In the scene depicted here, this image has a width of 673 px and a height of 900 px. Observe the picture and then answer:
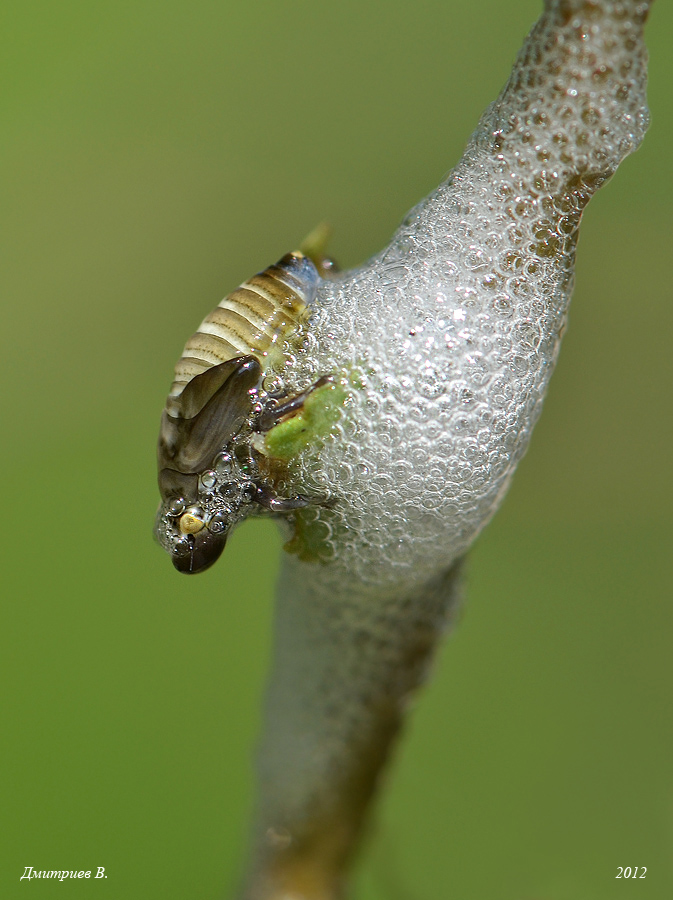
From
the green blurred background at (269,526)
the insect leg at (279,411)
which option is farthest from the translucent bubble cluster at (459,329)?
the green blurred background at (269,526)

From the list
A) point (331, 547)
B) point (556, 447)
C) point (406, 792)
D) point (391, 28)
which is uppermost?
point (391, 28)

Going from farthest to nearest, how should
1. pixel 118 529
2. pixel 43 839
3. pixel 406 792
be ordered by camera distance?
A: pixel 118 529 < pixel 406 792 < pixel 43 839

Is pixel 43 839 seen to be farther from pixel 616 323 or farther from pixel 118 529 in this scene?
pixel 616 323

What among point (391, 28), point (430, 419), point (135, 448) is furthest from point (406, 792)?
point (391, 28)

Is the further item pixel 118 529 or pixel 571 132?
pixel 118 529

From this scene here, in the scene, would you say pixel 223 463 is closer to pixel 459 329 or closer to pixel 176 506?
pixel 176 506

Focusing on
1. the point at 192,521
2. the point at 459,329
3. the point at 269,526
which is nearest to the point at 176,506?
the point at 192,521

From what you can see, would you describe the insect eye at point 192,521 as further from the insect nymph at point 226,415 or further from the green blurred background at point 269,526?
the green blurred background at point 269,526
